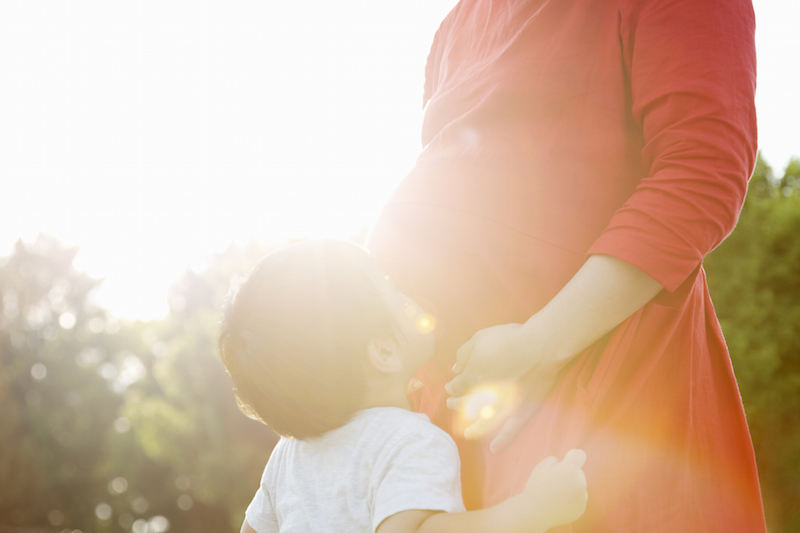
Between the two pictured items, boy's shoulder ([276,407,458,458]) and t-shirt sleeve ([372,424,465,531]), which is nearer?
t-shirt sleeve ([372,424,465,531])

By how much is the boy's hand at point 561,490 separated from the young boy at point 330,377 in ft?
0.82

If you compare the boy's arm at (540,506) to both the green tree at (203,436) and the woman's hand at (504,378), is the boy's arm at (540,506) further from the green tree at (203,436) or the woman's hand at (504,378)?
the green tree at (203,436)

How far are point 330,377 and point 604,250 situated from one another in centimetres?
70

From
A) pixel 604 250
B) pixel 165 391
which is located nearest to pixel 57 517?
pixel 165 391

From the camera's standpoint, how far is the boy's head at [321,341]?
4.34 ft

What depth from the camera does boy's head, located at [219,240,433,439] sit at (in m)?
1.32

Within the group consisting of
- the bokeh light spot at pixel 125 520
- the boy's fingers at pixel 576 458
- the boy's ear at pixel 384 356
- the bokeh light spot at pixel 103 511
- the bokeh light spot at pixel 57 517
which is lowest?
the bokeh light spot at pixel 57 517

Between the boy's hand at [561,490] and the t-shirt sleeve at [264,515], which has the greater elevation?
the boy's hand at [561,490]

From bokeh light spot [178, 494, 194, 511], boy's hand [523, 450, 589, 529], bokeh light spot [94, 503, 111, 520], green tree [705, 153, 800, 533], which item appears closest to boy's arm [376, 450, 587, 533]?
boy's hand [523, 450, 589, 529]

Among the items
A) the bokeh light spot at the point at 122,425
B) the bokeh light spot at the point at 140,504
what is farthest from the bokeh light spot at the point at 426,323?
the bokeh light spot at the point at 122,425

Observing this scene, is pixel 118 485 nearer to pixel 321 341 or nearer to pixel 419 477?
pixel 321 341

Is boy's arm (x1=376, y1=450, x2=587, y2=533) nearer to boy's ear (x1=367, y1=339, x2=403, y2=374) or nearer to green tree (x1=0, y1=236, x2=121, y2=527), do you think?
boy's ear (x1=367, y1=339, x2=403, y2=374)

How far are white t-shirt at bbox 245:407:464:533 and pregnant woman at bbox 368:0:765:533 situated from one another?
10cm

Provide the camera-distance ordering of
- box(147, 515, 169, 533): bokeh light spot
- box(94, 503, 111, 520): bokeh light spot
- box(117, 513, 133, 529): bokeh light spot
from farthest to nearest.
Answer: box(94, 503, 111, 520): bokeh light spot < box(117, 513, 133, 529): bokeh light spot < box(147, 515, 169, 533): bokeh light spot
